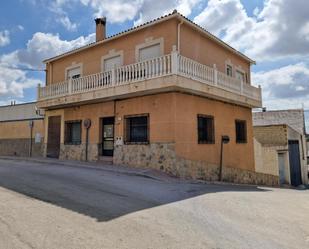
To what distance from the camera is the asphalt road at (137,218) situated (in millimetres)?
4074

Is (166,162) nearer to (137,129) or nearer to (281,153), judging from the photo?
(137,129)

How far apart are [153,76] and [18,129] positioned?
1439 centimetres

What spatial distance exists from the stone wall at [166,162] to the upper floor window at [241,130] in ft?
8.41

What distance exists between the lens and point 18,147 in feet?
65.6

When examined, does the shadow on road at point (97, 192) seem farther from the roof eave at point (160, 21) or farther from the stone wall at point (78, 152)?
the roof eave at point (160, 21)

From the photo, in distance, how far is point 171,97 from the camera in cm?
1143

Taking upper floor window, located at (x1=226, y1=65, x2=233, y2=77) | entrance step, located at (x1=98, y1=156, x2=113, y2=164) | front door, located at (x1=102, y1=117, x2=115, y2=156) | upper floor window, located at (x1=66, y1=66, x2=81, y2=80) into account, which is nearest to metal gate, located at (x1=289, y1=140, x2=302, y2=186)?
upper floor window, located at (x1=226, y1=65, x2=233, y2=77)

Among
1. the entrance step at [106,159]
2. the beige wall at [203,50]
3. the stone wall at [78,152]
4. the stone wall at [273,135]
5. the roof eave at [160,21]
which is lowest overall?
the entrance step at [106,159]

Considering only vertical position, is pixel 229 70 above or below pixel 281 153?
above

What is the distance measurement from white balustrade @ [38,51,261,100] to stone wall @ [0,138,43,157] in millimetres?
4359

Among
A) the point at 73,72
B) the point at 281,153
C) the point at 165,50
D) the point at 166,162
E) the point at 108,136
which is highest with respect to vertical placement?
the point at 73,72

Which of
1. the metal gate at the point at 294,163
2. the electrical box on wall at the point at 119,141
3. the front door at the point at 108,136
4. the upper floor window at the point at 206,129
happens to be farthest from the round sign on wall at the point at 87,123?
the metal gate at the point at 294,163

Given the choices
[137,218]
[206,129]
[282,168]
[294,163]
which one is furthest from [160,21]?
[294,163]

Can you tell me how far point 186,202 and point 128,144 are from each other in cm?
673
